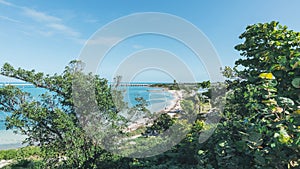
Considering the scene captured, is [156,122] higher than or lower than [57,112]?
lower

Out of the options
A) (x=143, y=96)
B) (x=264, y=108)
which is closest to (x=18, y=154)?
(x=143, y=96)

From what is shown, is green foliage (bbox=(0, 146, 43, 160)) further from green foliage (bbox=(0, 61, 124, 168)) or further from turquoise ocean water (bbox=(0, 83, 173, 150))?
green foliage (bbox=(0, 61, 124, 168))

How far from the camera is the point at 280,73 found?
1404mm

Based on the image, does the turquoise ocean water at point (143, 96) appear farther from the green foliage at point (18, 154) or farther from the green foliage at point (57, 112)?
the green foliage at point (18, 154)

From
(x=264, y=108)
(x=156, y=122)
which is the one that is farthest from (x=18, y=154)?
(x=264, y=108)

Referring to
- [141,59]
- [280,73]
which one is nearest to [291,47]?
[280,73]

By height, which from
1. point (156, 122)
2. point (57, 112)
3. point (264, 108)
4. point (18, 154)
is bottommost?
point (18, 154)

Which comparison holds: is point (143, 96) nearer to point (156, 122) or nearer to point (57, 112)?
point (156, 122)

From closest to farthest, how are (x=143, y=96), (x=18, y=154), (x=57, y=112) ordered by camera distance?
1. (x=57, y=112)
2. (x=143, y=96)
3. (x=18, y=154)

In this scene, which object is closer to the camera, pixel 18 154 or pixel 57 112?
pixel 57 112

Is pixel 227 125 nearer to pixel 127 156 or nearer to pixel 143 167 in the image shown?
pixel 143 167

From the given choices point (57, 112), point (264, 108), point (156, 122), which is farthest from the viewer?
point (156, 122)

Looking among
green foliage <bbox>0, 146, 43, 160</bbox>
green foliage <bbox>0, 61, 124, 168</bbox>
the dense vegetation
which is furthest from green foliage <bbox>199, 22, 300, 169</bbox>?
green foliage <bbox>0, 146, 43, 160</bbox>

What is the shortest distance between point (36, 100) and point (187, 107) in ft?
8.59
